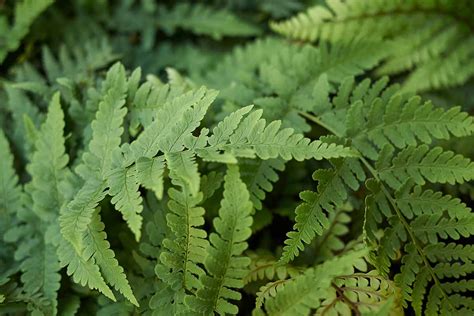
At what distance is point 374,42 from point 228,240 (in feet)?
3.27

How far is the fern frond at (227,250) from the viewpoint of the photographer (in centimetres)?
137

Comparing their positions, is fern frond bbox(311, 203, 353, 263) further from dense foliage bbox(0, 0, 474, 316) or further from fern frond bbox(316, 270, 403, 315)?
fern frond bbox(316, 270, 403, 315)

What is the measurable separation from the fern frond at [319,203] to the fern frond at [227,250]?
0.40 ft

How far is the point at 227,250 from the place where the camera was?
54.6 inches

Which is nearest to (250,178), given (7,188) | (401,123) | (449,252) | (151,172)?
(151,172)

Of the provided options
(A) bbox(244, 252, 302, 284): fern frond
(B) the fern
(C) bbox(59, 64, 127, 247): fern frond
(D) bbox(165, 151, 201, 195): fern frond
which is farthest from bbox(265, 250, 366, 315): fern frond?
(B) the fern

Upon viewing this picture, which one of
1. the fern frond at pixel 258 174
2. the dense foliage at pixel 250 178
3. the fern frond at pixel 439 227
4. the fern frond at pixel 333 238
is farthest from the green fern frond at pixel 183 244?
the fern frond at pixel 439 227

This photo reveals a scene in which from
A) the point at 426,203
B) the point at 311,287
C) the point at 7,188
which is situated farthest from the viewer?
the point at 7,188

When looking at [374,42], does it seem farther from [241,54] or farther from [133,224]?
[133,224]

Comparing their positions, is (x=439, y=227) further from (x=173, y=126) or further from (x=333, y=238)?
(x=173, y=126)

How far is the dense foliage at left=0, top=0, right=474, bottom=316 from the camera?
4.53 feet

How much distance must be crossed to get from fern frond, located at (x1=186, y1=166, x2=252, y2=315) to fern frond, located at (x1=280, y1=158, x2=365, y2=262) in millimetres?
121

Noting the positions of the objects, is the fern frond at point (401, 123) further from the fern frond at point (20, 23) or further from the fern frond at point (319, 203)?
the fern frond at point (20, 23)

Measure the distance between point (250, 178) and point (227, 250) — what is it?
0.31 meters
